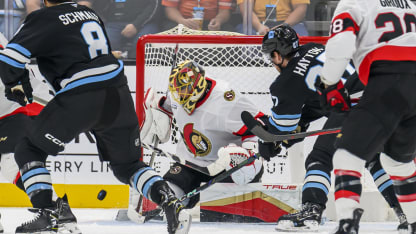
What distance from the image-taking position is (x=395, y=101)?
2461 mm

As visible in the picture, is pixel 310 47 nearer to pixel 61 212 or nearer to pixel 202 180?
pixel 202 180

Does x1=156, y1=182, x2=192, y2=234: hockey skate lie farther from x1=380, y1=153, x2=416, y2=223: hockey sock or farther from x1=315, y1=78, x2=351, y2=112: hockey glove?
x1=380, y1=153, x2=416, y2=223: hockey sock

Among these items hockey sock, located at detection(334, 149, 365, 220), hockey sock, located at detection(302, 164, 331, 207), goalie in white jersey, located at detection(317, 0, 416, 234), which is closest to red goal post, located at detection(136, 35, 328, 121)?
hockey sock, located at detection(302, 164, 331, 207)

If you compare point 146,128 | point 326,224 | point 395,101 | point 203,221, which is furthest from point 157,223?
point 395,101

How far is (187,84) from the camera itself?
3666 millimetres

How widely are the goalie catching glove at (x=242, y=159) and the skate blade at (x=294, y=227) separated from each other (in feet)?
1.40

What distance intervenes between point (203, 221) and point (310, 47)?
1090 millimetres

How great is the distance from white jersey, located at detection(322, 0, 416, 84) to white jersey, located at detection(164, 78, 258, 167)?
4.08 ft

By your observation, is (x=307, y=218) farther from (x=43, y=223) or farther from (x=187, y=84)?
(x=43, y=223)

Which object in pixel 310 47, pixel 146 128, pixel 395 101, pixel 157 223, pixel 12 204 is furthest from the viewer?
pixel 12 204

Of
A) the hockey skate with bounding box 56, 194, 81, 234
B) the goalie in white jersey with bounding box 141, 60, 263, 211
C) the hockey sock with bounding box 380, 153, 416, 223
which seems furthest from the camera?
the goalie in white jersey with bounding box 141, 60, 263, 211

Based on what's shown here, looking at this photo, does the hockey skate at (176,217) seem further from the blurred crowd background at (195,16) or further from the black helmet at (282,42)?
the blurred crowd background at (195,16)

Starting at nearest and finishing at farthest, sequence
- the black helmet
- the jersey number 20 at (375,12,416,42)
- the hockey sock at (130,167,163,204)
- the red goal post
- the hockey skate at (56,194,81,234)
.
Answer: the jersey number 20 at (375,12,416,42) < the hockey skate at (56,194,81,234) < the hockey sock at (130,167,163,204) < the black helmet < the red goal post

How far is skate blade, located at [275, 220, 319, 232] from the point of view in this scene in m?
3.23
